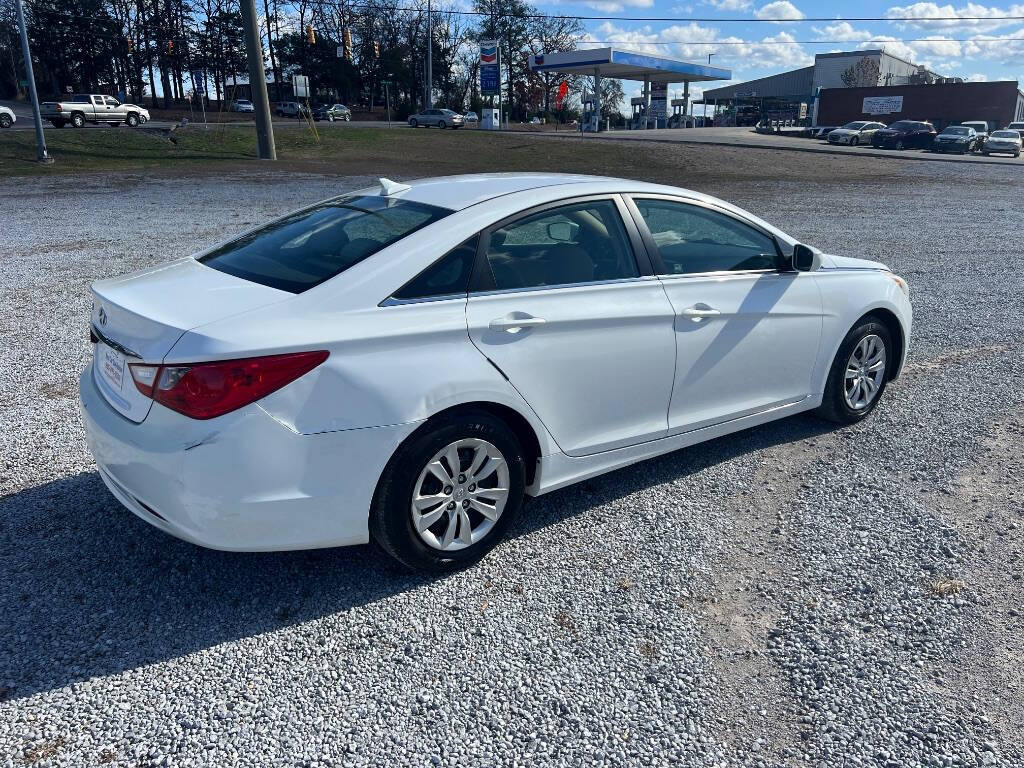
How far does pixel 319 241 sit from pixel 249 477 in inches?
50.6

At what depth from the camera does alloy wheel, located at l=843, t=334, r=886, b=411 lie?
514cm

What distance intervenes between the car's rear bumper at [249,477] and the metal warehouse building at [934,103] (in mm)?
78163

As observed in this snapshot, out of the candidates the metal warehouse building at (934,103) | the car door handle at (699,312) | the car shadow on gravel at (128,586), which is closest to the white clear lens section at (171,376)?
the car shadow on gravel at (128,586)

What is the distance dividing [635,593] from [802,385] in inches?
81.5

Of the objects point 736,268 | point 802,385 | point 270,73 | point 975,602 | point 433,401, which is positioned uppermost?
point 270,73

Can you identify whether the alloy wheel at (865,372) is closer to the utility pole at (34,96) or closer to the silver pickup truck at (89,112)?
the utility pole at (34,96)

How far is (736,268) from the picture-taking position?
448 cm

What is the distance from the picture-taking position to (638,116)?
73875 millimetres

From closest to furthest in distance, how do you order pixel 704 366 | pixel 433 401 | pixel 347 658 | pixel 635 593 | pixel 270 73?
pixel 347 658 → pixel 433 401 → pixel 635 593 → pixel 704 366 → pixel 270 73

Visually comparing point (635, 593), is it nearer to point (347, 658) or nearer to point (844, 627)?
point (844, 627)

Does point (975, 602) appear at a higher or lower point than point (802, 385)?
lower

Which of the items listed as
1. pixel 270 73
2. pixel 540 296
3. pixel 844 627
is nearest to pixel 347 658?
pixel 540 296

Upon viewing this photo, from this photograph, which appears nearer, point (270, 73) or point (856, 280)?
point (856, 280)

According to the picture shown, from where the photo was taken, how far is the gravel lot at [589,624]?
2.62 m
